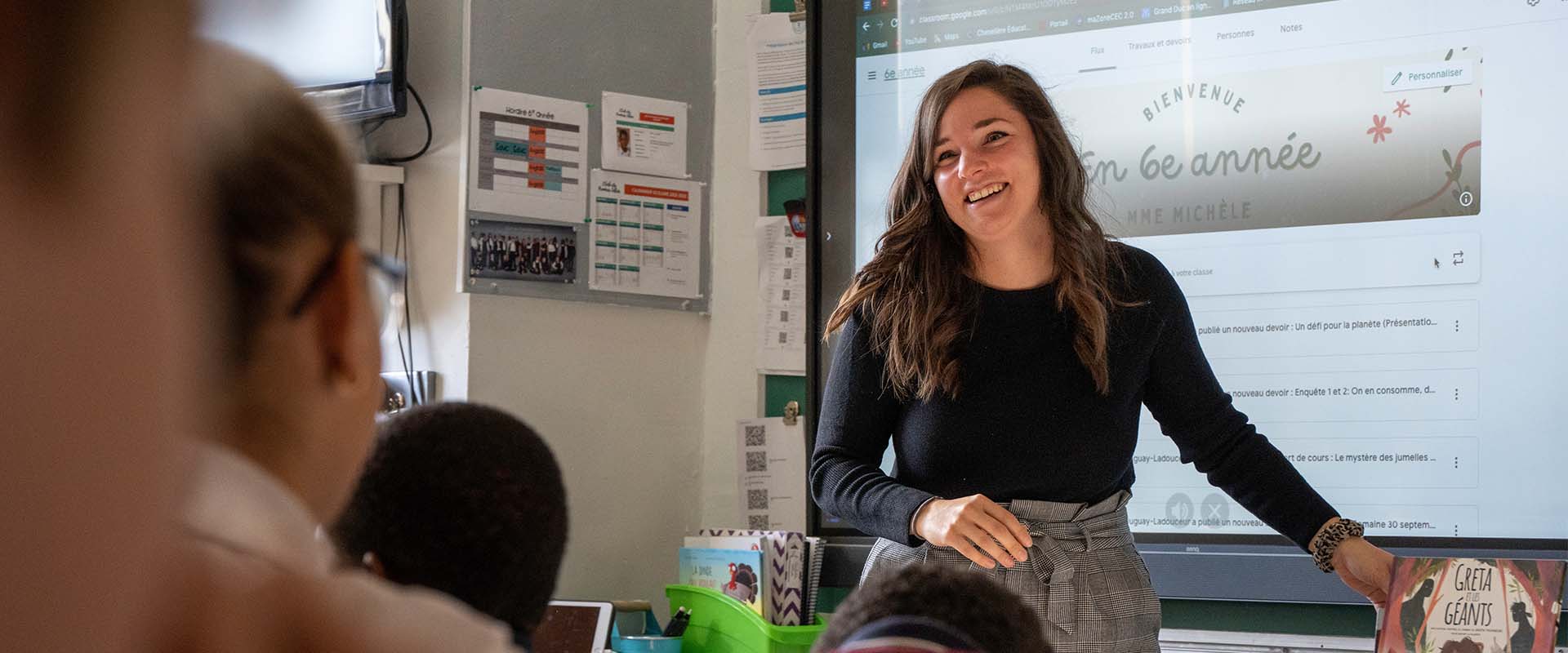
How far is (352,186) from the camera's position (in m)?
0.27

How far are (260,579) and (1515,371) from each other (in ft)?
6.94

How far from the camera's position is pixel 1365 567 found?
1475 millimetres

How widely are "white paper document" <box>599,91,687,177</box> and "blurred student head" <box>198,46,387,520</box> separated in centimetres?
240

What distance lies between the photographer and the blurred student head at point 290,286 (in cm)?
14

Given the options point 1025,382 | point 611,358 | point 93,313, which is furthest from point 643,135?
point 93,313

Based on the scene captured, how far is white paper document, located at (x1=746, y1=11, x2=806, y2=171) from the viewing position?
2768mm

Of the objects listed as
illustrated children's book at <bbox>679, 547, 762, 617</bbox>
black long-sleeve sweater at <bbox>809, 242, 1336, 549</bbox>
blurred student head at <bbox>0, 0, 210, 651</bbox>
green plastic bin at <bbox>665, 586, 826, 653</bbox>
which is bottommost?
green plastic bin at <bbox>665, 586, 826, 653</bbox>

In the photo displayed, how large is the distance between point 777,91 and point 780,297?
418 millimetres

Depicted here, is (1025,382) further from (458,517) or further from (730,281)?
(730,281)

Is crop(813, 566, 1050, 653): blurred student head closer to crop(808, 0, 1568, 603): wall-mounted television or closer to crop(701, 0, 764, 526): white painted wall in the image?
crop(808, 0, 1568, 603): wall-mounted television

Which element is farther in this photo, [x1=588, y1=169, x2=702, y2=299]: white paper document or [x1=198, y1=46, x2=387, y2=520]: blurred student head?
[x1=588, y1=169, x2=702, y2=299]: white paper document

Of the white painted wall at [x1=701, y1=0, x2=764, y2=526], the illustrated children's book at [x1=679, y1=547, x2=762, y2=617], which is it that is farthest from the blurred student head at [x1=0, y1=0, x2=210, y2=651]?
the white painted wall at [x1=701, y1=0, x2=764, y2=526]

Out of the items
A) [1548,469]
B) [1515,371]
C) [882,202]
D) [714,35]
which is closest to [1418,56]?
[1515,371]

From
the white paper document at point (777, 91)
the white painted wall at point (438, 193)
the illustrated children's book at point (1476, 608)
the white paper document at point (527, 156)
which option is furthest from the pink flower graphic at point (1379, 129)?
the white painted wall at point (438, 193)
